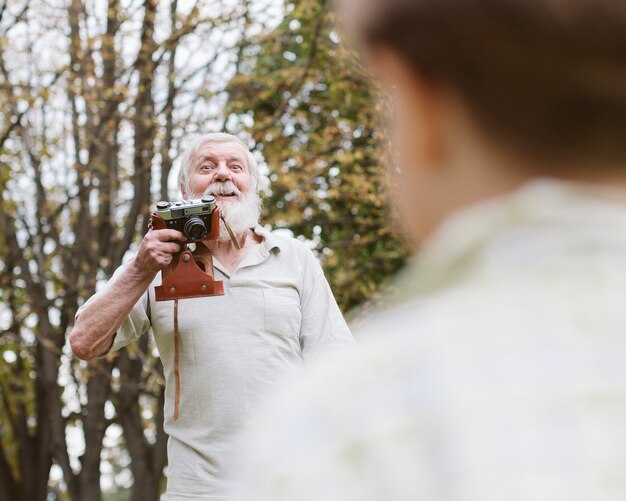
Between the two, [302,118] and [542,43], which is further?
[302,118]

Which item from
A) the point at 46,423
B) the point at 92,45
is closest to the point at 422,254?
the point at 92,45

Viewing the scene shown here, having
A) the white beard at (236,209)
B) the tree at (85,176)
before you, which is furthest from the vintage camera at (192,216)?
the tree at (85,176)

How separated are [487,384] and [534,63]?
257 millimetres

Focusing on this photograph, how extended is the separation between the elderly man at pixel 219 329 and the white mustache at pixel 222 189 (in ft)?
0.17

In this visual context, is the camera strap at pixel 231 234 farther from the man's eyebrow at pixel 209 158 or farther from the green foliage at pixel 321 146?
the green foliage at pixel 321 146

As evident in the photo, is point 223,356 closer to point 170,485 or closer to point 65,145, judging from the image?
point 170,485

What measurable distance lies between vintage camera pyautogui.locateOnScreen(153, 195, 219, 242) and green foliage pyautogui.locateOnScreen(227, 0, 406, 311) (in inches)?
217

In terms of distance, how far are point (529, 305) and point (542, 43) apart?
8.0 inches

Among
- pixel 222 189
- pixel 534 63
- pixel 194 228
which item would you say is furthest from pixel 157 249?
A: pixel 534 63

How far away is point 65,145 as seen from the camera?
1022 centimetres

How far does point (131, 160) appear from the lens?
1037cm

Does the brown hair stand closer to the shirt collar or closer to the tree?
the shirt collar

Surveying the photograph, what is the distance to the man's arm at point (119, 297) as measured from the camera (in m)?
3.53

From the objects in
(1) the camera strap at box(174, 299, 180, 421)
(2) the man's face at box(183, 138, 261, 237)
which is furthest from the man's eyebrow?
(1) the camera strap at box(174, 299, 180, 421)
